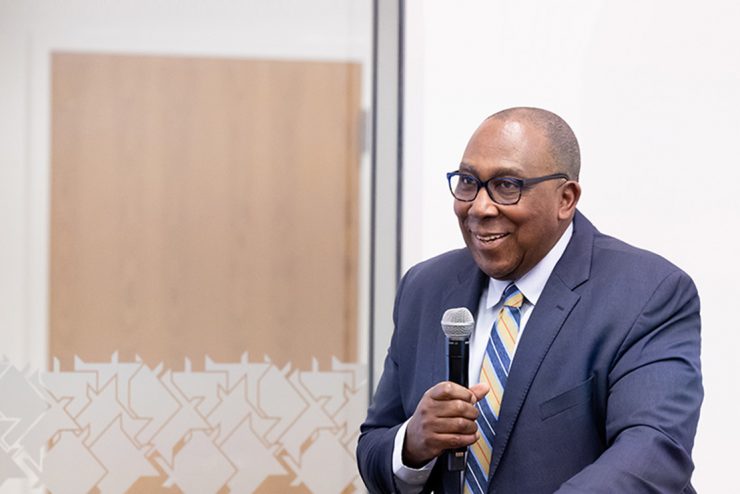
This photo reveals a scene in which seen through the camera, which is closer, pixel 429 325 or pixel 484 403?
pixel 484 403

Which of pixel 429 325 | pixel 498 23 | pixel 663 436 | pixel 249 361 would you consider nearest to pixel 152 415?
pixel 249 361

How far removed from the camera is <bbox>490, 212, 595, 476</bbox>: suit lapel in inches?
91.0

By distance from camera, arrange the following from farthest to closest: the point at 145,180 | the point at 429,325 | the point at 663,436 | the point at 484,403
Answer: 1. the point at 145,180
2. the point at 429,325
3. the point at 484,403
4. the point at 663,436

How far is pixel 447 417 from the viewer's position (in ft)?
7.09

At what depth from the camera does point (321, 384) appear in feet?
13.4

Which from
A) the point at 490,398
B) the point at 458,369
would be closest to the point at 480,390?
the point at 458,369

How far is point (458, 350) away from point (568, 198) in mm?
518

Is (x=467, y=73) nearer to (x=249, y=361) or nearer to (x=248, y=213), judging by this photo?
(x=248, y=213)

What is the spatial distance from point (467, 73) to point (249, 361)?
137cm

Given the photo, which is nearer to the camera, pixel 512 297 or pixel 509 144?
pixel 509 144

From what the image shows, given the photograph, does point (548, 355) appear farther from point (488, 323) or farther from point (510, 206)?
point (510, 206)

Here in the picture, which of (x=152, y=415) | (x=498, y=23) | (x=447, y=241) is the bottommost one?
(x=152, y=415)

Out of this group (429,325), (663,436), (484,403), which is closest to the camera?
(663,436)

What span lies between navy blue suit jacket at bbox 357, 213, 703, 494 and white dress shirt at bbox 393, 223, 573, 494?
3cm
